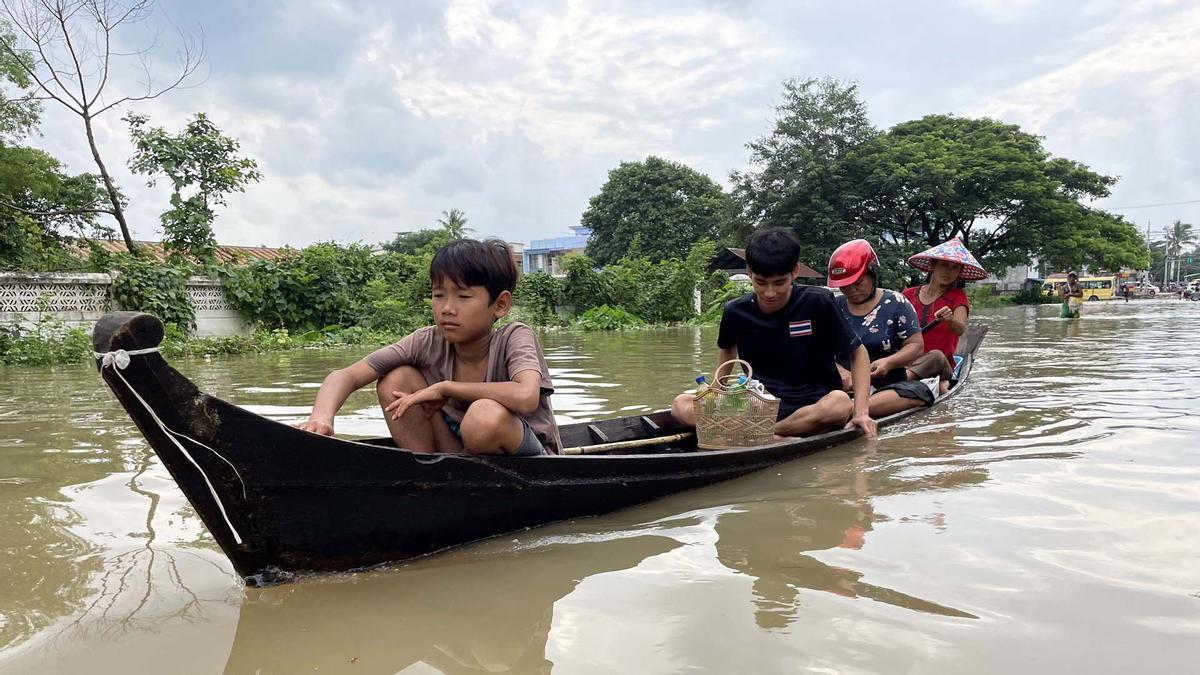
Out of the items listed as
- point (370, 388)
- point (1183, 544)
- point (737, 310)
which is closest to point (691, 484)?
point (737, 310)

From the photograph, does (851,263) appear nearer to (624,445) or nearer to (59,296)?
(624,445)

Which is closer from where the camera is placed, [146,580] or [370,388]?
[146,580]

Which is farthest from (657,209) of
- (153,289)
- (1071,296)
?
(153,289)

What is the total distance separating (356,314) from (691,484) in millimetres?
12053

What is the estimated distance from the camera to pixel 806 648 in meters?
1.79

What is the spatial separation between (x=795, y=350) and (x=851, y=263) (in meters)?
1.08

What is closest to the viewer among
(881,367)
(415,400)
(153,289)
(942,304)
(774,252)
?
(415,400)

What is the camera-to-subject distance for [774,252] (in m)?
3.55

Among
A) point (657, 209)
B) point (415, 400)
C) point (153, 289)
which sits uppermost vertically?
point (657, 209)

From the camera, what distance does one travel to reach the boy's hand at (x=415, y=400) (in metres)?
2.39

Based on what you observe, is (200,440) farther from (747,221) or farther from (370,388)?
(747,221)

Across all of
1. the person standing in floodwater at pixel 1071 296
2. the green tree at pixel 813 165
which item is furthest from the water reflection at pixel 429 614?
the green tree at pixel 813 165

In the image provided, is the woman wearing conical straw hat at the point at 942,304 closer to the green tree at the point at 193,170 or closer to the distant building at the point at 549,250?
the green tree at the point at 193,170

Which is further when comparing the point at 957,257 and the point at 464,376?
the point at 957,257
